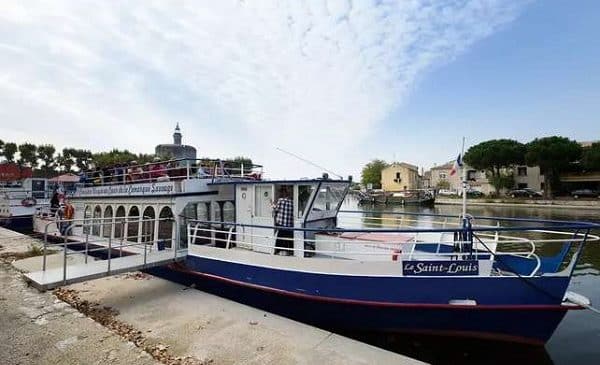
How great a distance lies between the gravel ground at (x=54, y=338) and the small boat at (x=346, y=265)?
887 millimetres

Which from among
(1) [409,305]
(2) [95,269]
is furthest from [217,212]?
(1) [409,305]

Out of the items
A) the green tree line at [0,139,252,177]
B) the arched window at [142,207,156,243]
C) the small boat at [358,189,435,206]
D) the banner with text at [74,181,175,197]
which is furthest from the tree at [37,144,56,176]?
the arched window at [142,207,156,243]

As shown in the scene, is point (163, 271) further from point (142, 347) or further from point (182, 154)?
point (182, 154)

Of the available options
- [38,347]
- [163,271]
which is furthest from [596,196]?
[38,347]

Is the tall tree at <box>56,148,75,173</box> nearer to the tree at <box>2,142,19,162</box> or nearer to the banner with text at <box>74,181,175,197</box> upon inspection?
the tree at <box>2,142,19,162</box>

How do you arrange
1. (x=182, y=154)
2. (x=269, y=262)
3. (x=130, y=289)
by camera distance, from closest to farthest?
1. (x=269, y=262)
2. (x=130, y=289)
3. (x=182, y=154)

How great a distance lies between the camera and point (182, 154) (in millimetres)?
14961

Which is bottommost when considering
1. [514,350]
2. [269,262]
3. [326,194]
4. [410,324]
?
[514,350]

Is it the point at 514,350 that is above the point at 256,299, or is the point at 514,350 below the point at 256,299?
below

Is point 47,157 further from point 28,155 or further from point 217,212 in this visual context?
point 217,212

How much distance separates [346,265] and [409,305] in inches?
47.8

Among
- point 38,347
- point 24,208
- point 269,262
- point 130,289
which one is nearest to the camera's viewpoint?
point 38,347

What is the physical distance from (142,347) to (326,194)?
15.3 feet

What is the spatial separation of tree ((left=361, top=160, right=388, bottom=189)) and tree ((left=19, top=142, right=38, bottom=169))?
67.0 metres
